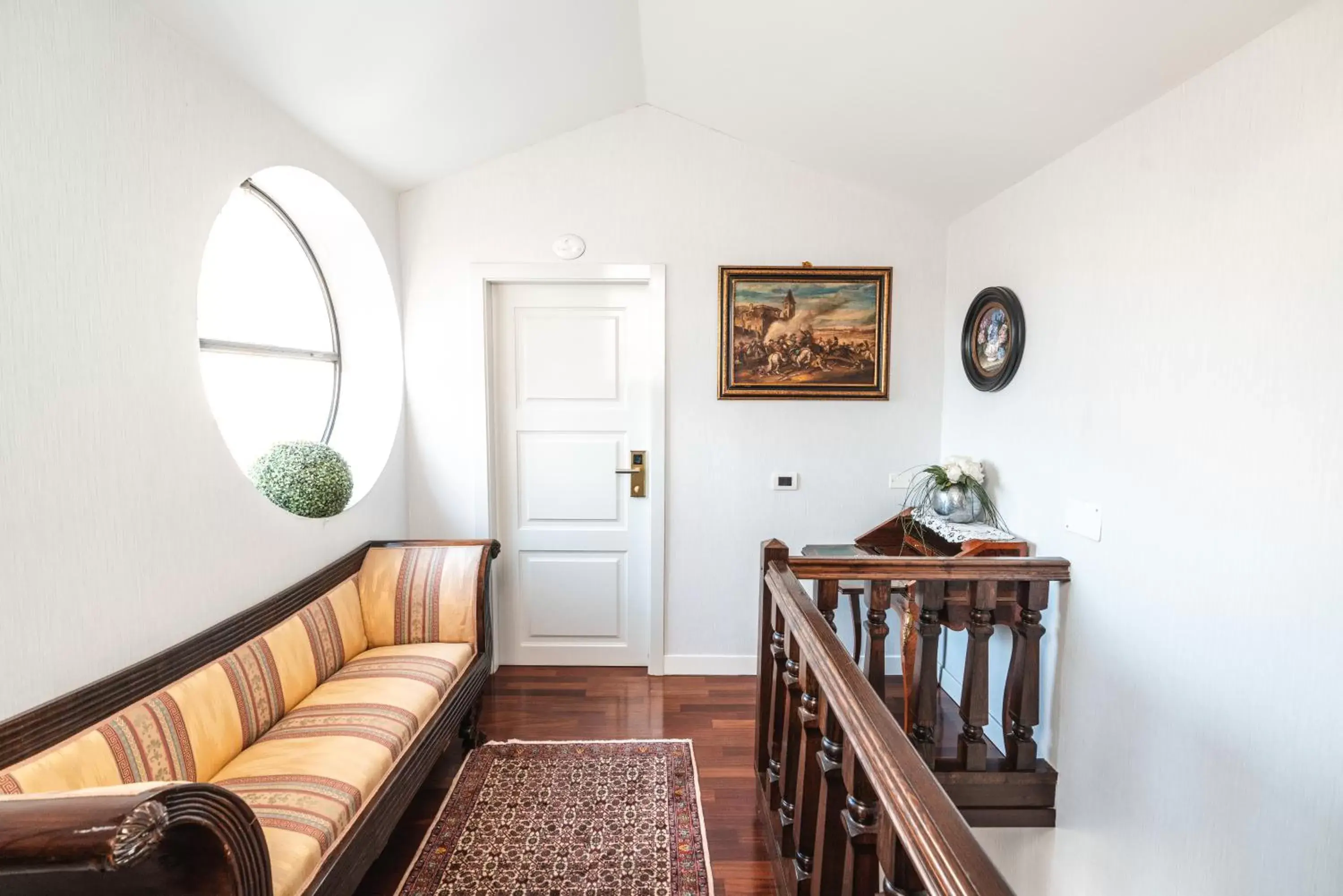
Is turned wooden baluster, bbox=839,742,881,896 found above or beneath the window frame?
beneath

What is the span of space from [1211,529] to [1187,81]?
45.5 inches

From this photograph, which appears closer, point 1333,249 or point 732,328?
point 1333,249

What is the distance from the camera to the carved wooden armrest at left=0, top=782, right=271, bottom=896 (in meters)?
0.82

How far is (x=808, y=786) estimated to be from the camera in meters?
1.57

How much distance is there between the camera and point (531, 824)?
6.80ft

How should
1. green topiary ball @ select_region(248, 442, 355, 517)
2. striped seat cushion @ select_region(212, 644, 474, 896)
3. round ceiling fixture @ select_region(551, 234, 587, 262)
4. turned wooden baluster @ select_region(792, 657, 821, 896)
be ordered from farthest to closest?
round ceiling fixture @ select_region(551, 234, 587, 262)
green topiary ball @ select_region(248, 442, 355, 517)
turned wooden baluster @ select_region(792, 657, 821, 896)
striped seat cushion @ select_region(212, 644, 474, 896)

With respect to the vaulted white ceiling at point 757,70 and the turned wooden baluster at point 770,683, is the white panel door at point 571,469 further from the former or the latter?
the turned wooden baluster at point 770,683

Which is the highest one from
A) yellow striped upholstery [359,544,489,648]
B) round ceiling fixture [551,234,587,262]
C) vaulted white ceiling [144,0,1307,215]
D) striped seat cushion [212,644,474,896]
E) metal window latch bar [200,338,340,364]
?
vaulted white ceiling [144,0,1307,215]

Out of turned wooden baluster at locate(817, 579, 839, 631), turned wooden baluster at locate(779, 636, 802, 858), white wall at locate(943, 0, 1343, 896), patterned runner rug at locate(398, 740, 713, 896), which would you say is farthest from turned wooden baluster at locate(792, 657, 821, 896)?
white wall at locate(943, 0, 1343, 896)

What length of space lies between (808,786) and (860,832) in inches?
17.1

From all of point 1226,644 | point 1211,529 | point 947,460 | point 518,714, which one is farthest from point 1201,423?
point 518,714

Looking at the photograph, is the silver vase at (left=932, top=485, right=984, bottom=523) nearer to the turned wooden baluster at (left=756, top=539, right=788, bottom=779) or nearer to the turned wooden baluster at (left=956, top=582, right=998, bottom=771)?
the turned wooden baluster at (left=956, top=582, right=998, bottom=771)

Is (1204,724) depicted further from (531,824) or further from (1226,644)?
(531,824)

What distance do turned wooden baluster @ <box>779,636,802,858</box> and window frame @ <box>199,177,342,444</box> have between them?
2.19 metres
